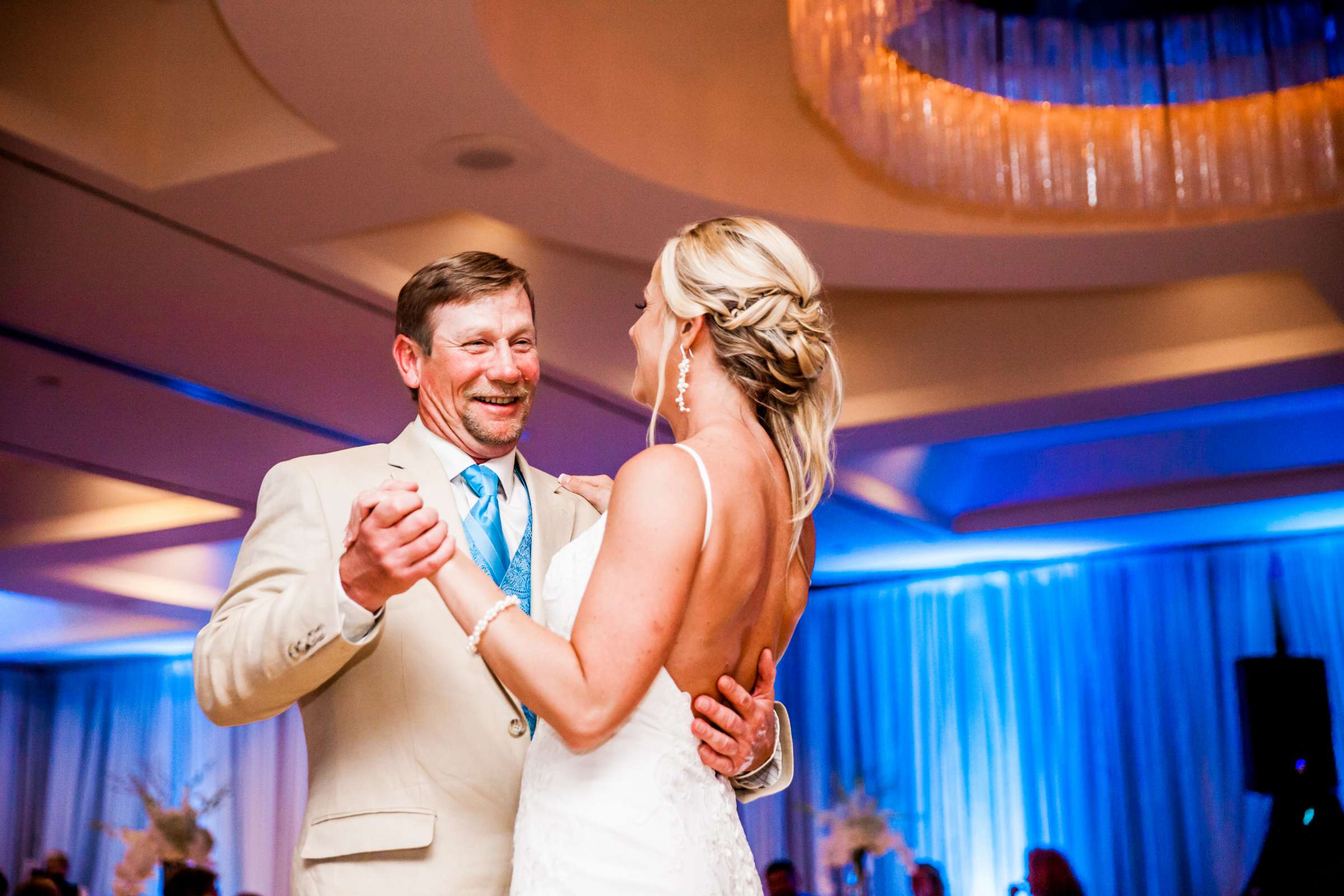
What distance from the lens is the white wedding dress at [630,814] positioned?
6.44ft

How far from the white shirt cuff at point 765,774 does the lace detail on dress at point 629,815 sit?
29 centimetres

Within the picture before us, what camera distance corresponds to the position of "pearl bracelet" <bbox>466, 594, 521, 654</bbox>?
6.11 ft

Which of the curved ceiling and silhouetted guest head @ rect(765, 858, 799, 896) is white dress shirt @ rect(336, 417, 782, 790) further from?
silhouetted guest head @ rect(765, 858, 799, 896)

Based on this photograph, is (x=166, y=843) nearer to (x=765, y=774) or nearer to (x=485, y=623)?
(x=765, y=774)

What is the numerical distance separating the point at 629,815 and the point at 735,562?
39cm

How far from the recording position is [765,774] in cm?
241

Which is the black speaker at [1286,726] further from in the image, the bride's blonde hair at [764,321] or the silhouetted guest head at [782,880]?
the silhouetted guest head at [782,880]

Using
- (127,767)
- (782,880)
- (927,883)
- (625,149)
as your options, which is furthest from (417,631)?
(127,767)

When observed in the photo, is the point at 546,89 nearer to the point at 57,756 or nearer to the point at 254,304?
the point at 254,304

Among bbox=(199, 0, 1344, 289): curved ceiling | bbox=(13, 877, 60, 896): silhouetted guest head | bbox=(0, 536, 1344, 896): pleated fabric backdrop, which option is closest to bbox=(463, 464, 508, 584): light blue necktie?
bbox=(199, 0, 1344, 289): curved ceiling

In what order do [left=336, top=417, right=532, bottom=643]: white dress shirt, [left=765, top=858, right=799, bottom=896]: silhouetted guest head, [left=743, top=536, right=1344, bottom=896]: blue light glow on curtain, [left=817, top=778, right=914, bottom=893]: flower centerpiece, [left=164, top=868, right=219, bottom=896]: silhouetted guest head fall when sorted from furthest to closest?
[left=743, top=536, right=1344, bottom=896]: blue light glow on curtain
[left=765, top=858, right=799, bottom=896]: silhouetted guest head
[left=817, top=778, right=914, bottom=893]: flower centerpiece
[left=164, top=868, right=219, bottom=896]: silhouetted guest head
[left=336, top=417, right=532, bottom=643]: white dress shirt

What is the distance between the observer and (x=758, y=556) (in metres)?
2.04

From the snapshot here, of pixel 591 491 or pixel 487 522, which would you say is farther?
pixel 591 491

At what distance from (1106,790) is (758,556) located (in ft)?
32.4
